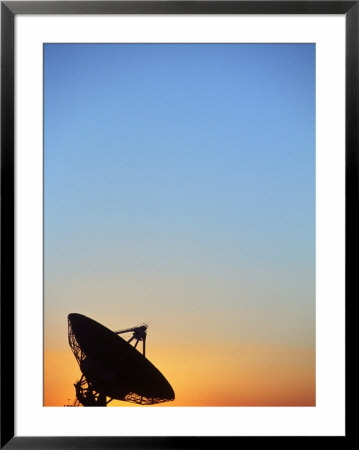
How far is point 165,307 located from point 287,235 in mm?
444

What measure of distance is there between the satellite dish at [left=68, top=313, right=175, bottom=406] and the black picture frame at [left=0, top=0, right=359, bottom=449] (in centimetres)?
19

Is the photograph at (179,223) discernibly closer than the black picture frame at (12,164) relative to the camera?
No

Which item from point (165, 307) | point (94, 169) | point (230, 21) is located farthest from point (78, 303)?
point (230, 21)

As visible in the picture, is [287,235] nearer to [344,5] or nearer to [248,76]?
[248,76]

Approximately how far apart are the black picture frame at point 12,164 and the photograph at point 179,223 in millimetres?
131

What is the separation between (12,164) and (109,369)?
2.22 feet

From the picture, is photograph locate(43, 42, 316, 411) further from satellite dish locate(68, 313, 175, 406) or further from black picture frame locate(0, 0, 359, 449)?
black picture frame locate(0, 0, 359, 449)

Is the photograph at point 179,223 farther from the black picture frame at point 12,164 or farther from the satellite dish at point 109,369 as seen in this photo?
the black picture frame at point 12,164

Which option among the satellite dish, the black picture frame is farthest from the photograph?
the black picture frame

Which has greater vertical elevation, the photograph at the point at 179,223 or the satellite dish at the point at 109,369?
the photograph at the point at 179,223

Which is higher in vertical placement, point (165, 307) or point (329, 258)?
point (329, 258)

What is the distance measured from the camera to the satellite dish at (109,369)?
6.23 feet

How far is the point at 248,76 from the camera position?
6.40 feet

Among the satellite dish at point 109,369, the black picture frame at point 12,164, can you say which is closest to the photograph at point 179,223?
the satellite dish at point 109,369
